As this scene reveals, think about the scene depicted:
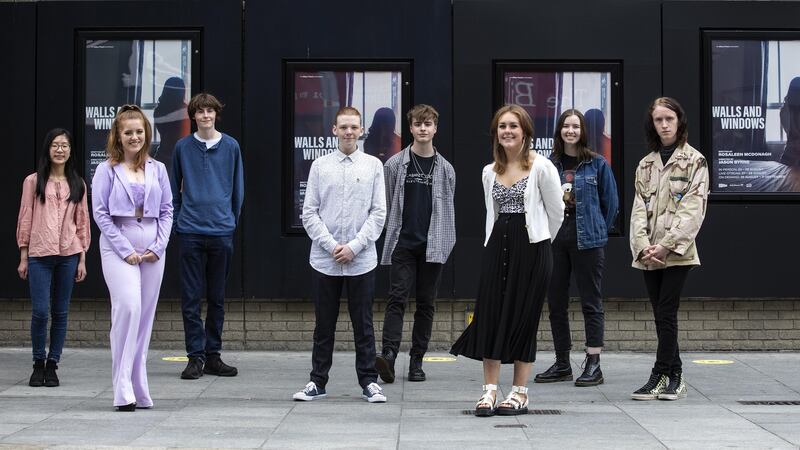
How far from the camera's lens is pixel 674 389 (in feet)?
28.7

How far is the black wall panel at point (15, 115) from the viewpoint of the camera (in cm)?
1155

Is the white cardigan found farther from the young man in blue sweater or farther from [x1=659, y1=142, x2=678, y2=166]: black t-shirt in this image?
the young man in blue sweater

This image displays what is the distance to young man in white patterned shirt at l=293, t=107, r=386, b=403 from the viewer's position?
344 inches

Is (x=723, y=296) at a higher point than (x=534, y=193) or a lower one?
lower

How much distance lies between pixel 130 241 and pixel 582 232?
3.31 meters

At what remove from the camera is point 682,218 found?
862cm

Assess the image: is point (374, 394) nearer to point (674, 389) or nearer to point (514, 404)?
point (514, 404)

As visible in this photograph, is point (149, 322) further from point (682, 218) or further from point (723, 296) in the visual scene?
point (723, 296)

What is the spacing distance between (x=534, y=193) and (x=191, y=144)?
125 inches

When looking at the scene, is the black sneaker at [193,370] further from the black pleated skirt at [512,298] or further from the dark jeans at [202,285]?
the black pleated skirt at [512,298]

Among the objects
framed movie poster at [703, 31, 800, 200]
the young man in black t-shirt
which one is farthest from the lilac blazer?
framed movie poster at [703, 31, 800, 200]

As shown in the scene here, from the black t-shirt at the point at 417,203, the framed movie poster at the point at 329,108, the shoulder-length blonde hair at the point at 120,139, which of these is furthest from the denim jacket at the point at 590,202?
the shoulder-length blonde hair at the point at 120,139

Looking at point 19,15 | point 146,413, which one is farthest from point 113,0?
point 146,413

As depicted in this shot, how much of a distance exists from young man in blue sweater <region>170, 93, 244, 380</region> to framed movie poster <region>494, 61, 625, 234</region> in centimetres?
283
